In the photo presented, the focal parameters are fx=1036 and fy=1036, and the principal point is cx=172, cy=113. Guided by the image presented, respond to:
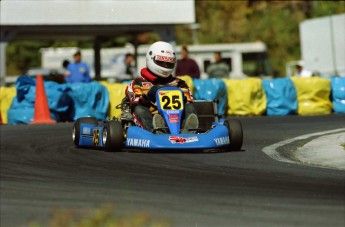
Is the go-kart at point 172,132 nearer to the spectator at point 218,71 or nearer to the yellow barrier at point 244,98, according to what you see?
the yellow barrier at point 244,98

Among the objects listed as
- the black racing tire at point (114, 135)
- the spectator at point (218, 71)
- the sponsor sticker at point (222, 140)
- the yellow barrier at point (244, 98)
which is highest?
the spectator at point (218, 71)

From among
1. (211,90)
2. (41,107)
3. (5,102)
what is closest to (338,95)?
(211,90)

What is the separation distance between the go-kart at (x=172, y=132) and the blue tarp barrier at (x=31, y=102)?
7.28m

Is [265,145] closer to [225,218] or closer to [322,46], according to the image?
[225,218]

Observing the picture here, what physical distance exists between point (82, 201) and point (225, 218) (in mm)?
1540

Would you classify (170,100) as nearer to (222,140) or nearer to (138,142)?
(138,142)

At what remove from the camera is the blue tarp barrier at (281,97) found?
2209cm

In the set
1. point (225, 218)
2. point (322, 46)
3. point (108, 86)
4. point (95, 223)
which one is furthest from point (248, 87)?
Answer: point (95, 223)

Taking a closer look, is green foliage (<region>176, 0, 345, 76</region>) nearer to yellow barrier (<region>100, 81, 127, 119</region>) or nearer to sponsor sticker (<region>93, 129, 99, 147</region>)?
yellow barrier (<region>100, 81, 127, 119</region>)

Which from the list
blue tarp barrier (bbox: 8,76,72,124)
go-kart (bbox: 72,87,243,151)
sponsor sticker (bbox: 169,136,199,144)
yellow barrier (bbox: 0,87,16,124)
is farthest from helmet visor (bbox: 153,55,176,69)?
yellow barrier (bbox: 0,87,16,124)

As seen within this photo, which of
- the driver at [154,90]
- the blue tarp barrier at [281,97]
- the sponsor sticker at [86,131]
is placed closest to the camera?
Result: the driver at [154,90]

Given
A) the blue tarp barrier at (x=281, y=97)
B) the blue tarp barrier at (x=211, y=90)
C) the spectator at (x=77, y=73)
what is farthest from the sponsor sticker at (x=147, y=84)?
the spectator at (x=77, y=73)

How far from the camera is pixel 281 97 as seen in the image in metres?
22.1

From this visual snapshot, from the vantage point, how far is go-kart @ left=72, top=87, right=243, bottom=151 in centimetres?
1237
